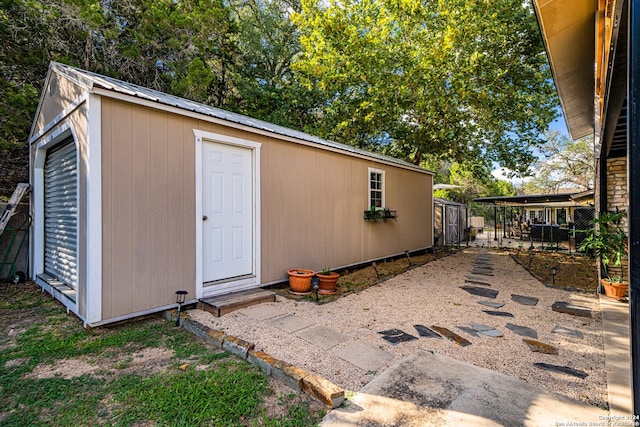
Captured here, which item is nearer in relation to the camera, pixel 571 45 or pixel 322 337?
pixel 322 337

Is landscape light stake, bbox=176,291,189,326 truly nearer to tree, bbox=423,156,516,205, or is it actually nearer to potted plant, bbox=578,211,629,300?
potted plant, bbox=578,211,629,300

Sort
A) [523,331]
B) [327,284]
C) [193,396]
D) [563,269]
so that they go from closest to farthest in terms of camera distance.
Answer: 1. [193,396]
2. [523,331]
3. [327,284]
4. [563,269]

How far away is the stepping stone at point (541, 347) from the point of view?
2.93 m

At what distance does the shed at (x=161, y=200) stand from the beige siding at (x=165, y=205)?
1cm

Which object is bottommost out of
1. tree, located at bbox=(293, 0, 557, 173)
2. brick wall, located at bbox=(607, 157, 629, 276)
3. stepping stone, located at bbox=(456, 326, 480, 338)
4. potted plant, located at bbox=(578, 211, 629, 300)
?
stepping stone, located at bbox=(456, 326, 480, 338)

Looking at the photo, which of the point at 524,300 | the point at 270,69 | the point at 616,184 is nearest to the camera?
the point at 524,300

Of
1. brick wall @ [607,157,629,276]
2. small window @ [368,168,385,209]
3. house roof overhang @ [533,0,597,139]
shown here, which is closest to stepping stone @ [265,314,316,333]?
house roof overhang @ [533,0,597,139]

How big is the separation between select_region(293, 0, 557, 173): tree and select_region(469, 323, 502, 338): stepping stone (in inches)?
177

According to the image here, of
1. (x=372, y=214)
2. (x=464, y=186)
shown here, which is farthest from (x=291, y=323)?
(x=464, y=186)

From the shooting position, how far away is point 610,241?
14.9 ft

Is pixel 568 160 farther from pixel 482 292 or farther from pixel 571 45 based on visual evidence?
pixel 571 45

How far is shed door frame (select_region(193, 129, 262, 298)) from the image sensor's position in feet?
12.9

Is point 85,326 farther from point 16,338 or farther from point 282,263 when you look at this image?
point 282,263

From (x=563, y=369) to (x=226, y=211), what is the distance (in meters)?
4.01
